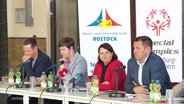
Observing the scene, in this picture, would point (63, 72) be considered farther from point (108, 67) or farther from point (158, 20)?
point (158, 20)

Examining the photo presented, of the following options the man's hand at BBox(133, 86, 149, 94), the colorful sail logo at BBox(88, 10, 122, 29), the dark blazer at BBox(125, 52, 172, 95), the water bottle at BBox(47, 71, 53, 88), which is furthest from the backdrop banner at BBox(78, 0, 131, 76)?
the man's hand at BBox(133, 86, 149, 94)

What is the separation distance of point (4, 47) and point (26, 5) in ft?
2.99

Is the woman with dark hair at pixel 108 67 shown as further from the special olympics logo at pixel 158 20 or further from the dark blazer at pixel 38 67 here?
the special olympics logo at pixel 158 20

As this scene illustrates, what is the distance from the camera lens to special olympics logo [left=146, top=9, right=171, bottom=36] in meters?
7.76

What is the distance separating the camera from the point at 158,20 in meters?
7.87

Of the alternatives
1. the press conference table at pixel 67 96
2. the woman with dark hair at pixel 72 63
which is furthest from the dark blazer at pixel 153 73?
the woman with dark hair at pixel 72 63

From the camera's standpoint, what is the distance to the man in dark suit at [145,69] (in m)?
6.08

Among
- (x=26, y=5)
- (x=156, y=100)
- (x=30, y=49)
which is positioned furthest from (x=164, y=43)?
(x=26, y=5)

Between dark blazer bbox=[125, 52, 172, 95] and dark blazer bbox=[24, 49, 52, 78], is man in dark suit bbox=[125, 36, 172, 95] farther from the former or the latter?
dark blazer bbox=[24, 49, 52, 78]

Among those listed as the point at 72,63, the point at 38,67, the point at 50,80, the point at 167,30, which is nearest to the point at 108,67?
the point at 72,63

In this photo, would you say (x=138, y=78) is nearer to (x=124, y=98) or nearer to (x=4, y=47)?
(x=124, y=98)

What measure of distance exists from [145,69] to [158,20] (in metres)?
1.83

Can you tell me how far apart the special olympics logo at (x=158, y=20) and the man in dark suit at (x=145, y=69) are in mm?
1583

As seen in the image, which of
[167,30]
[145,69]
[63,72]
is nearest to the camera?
[145,69]
